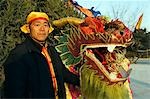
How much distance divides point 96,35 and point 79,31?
0.19m

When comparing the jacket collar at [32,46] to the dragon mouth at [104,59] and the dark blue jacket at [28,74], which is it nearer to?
the dark blue jacket at [28,74]

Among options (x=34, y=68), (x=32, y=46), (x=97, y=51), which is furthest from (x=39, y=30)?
(x=97, y=51)

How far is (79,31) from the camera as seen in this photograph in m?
3.71

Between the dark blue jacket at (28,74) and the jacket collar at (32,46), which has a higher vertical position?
the jacket collar at (32,46)

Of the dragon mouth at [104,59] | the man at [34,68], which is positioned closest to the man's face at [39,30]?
the man at [34,68]

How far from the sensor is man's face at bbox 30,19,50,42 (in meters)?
3.16

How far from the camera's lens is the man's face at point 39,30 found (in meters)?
3.16

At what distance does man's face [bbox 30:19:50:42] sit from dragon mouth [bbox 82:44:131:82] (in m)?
0.53

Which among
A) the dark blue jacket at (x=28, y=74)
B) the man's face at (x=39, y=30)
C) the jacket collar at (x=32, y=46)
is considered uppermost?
the man's face at (x=39, y=30)

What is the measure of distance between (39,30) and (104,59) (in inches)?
27.3

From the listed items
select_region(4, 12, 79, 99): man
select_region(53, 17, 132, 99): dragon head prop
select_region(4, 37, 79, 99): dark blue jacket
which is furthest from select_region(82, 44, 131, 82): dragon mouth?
select_region(4, 37, 79, 99): dark blue jacket

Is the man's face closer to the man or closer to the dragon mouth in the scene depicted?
the man

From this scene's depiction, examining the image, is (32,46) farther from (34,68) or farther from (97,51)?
(97,51)

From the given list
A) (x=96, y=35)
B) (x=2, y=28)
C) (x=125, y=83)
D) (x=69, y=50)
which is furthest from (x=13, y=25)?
(x=125, y=83)
